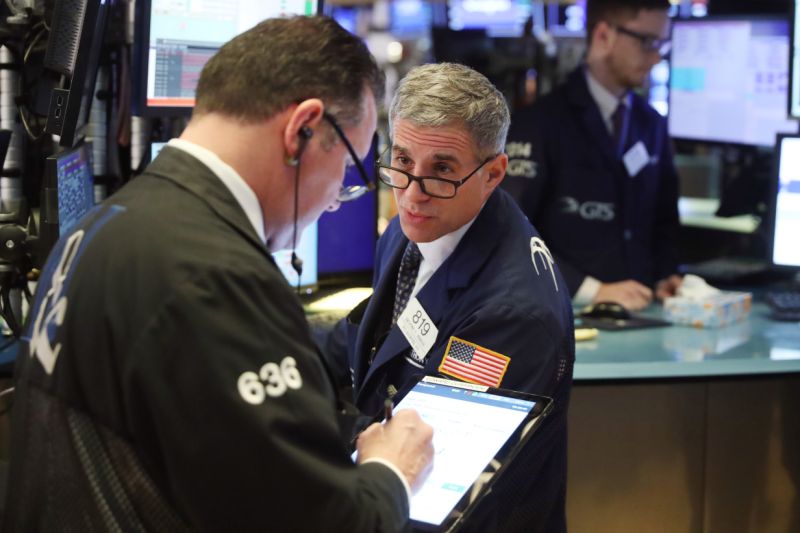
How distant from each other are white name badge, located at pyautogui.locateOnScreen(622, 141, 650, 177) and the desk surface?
684mm

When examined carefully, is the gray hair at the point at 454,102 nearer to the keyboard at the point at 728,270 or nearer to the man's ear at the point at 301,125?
the man's ear at the point at 301,125

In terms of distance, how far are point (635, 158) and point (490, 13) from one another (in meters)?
5.37

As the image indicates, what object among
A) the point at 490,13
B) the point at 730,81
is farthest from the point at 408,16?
the point at 730,81

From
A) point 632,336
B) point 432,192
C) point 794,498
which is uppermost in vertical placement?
point 432,192

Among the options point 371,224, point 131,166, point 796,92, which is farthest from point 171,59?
point 796,92

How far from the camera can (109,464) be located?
1204 millimetres

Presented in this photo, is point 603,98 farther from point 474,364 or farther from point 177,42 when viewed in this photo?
point 474,364

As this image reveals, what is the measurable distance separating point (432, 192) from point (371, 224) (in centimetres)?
101

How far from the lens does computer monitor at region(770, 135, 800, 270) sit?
3.09 meters

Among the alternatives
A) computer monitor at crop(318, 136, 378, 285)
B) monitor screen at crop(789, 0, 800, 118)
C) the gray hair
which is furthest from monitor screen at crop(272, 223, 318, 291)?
monitor screen at crop(789, 0, 800, 118)

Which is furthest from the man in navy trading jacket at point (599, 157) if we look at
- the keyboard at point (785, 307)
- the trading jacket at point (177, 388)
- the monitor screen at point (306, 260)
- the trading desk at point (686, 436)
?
the trading jacket at point (177, 388)

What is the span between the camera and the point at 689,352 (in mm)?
2842

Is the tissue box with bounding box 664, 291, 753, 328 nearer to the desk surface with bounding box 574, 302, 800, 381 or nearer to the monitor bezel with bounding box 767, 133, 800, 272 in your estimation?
the desk surface with bounding box 574, 302, 800, 381

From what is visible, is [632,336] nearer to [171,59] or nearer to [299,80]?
[171,59]
